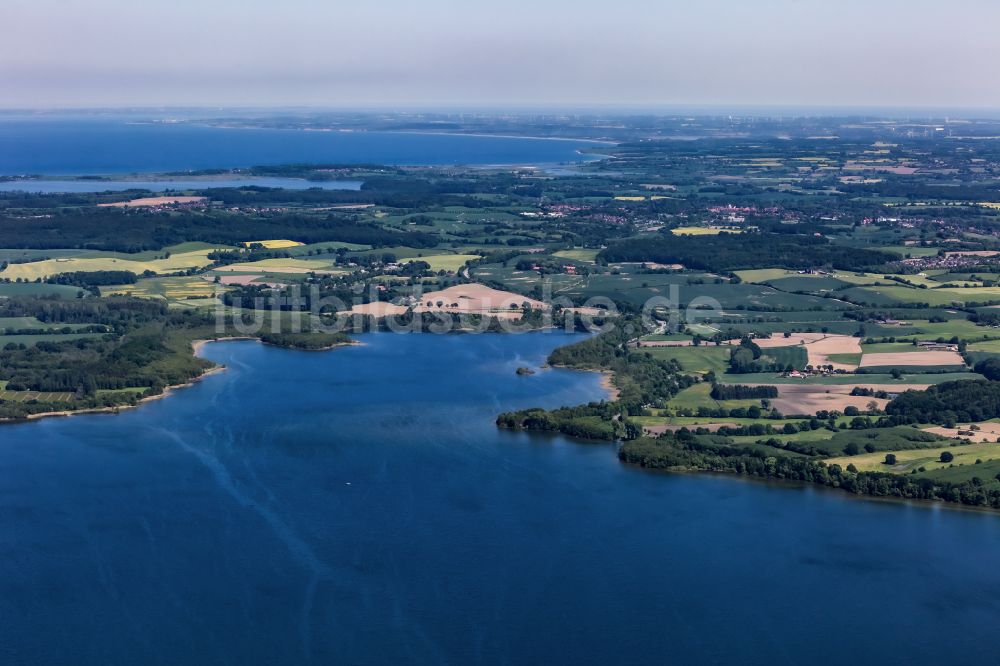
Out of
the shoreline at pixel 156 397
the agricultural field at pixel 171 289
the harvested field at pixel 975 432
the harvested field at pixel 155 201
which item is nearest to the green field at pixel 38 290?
the agricultural field at pixel 171 289

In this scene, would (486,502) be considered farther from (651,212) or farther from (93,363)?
(651,212)

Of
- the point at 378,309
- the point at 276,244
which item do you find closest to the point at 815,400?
the point at 378,309

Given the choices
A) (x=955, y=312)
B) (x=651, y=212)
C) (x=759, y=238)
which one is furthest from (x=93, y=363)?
(x=651, y=212)

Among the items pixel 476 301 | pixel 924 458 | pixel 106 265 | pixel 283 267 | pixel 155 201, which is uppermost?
pixel 155 201

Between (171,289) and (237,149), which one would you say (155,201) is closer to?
(171,289)

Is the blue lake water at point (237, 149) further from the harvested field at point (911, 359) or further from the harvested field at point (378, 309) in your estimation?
the harvested field at point (911, 359)

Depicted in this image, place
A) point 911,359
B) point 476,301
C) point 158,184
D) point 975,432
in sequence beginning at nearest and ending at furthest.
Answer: point 975,432 → point 911,359 → point 476,301 → point 158,184
